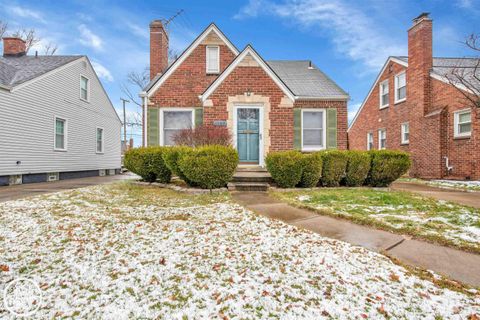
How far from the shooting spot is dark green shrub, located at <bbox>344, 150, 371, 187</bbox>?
7.16m

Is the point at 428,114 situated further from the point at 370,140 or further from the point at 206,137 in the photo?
the point at 206,137

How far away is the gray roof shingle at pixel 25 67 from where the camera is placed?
1016 centimetres

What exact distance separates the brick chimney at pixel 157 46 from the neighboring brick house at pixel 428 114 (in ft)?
40.3

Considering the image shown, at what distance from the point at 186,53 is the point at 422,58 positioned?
1113 centimetres

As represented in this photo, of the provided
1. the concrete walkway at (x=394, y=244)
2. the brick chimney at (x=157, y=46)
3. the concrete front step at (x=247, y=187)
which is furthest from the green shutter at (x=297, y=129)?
the brick chimney at (x=157, y=46)

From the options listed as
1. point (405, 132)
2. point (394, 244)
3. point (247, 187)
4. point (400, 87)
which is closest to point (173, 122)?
point (247, 187)

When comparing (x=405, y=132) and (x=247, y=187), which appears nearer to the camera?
(x=247, y=187)

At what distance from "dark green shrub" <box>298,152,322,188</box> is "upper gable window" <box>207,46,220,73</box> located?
5.92m

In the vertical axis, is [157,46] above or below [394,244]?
above

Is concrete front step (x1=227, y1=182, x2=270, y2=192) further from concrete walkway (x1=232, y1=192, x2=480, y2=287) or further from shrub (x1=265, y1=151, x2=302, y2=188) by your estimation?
concrete walkway (x1=232, y1=192, x2=480, y2=287)

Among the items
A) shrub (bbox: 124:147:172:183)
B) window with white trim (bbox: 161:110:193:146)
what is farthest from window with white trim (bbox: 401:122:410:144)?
shrub (bbox: 124:147:172:183)

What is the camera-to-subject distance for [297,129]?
9609 millimetres

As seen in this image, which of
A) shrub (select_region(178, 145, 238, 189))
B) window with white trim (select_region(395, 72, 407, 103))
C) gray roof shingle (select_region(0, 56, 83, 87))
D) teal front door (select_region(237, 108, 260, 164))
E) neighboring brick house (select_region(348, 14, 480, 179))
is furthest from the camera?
window with white trim (select_region(395, 72, 407, 103))

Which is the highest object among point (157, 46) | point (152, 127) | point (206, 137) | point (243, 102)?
point (157, 46)
